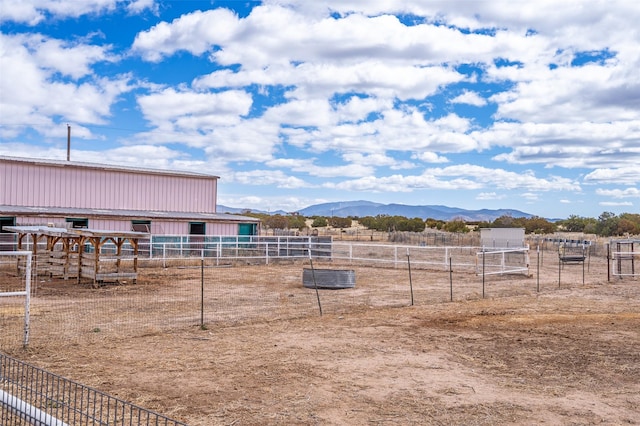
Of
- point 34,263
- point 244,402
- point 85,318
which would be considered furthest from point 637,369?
point 34,263

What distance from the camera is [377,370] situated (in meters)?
9.25

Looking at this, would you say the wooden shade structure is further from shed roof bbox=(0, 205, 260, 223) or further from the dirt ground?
the dirt ground

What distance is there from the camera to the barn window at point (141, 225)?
35.3 metres

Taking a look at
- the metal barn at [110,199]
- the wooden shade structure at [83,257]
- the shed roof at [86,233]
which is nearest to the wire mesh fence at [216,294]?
the wooden shade structure at [83,257]

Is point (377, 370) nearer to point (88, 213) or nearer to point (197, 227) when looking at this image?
point (88, 213)

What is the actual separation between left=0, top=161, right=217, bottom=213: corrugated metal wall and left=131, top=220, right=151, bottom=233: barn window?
161 inches

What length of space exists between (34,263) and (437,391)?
2130 cm

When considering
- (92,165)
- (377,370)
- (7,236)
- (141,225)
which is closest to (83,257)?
(7,236)

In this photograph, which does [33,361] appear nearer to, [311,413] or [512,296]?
[311,413]

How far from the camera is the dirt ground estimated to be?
7211 mm

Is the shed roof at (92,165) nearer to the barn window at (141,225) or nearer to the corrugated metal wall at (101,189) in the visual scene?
the corrugated metal wall at (101,189)

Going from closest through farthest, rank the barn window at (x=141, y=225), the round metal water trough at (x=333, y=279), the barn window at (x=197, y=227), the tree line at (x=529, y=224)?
the round metal water trough at (x=333, y=279) → the barn window at (x=141, y=225) → the barn window at (x=197, y=227) → the tree line at (x=529, y=224)

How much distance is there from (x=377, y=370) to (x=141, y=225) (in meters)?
28.9

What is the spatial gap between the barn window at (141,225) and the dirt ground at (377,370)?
77.6 feet
